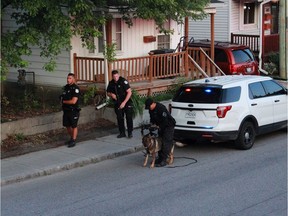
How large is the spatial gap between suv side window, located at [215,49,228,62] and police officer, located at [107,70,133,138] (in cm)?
750

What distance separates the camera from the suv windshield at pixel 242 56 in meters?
21.4

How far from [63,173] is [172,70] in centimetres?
780

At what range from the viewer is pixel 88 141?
14.4 m

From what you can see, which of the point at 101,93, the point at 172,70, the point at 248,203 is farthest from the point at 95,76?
the point at 248,203

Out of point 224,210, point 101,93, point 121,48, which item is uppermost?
point 121,48

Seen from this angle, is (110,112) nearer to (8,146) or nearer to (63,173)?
(8,146)

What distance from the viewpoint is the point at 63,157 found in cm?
1280

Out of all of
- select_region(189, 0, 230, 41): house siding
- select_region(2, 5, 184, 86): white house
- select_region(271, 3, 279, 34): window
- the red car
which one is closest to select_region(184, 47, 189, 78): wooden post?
select_region(2, 5, 184, 86): white house

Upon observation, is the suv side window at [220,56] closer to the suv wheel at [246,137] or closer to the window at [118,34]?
the window at [118,34]

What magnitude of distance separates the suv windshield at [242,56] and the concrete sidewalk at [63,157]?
7791mm

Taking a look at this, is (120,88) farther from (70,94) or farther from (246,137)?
(246,137)

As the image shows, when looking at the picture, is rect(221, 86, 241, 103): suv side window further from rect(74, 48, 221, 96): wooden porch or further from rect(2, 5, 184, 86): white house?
rect(2, 5, 184, 86): white house

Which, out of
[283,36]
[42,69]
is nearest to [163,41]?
[283,36]

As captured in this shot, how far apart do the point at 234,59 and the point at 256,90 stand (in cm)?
731
